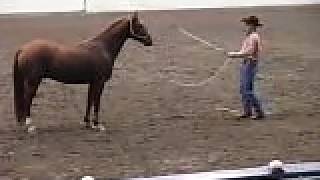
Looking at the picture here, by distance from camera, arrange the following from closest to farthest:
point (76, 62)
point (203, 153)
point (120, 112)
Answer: point (203, 153)
point (76, 62)
point (120, 112)

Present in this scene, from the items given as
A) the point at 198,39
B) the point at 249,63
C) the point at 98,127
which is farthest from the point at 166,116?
the point at 198,39

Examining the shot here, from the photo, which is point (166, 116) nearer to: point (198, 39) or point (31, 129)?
point (31, 129)

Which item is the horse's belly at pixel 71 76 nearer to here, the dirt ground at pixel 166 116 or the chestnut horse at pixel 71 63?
the chestnut horse at pixel 71 63

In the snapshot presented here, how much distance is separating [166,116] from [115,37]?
45.1 inches

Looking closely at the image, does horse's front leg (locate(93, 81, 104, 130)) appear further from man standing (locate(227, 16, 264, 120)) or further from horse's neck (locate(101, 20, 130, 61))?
man standing (locate(227, 16, 264, 120))

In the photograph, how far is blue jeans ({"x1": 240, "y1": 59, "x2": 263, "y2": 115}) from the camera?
24.1ft

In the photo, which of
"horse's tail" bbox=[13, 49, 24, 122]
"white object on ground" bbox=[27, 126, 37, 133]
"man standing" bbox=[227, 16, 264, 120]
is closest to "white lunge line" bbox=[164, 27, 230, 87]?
"man standing" bbox=[227, 16, 264, 120]

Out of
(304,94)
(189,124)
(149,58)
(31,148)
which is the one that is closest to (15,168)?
(31,148)

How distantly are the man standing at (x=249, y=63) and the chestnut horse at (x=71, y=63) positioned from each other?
3.29ft

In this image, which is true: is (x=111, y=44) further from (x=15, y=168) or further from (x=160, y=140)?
(x=15, y=168)

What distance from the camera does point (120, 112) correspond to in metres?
7.81

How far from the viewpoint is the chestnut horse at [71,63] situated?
21.9 ft

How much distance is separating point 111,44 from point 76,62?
1.33 ft

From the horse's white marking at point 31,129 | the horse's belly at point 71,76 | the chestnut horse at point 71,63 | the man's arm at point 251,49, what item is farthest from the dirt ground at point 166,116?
the man's arm at point 251,49
